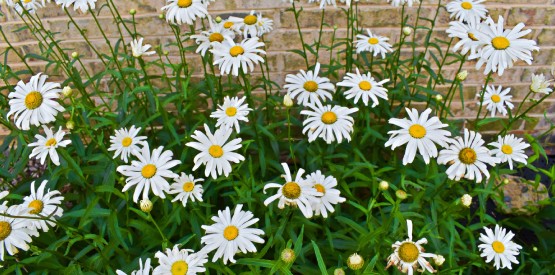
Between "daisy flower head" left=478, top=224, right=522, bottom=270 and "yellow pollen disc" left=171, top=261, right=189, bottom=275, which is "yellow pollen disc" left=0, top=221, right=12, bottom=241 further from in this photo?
"daisy flower head" left=478, top=224, right=522, bottom=270

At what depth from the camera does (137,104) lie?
203 centimetres

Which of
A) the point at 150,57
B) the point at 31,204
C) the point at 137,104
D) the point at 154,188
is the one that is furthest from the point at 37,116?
the point at 150,57

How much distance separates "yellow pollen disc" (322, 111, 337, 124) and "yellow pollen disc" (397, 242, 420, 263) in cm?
54

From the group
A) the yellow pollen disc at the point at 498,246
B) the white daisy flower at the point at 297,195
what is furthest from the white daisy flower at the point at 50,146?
the yellow pollen disc at the point at 498,246

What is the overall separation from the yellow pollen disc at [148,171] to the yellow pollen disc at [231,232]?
31cm

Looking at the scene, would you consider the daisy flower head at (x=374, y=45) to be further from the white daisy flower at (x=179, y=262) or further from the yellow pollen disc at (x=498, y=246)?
the white daisy flower at (x=179, y=262)

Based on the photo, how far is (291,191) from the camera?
4.23ft

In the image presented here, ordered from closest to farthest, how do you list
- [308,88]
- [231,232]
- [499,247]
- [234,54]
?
[231,232] → [499,247] → [234,54] → [308,88]

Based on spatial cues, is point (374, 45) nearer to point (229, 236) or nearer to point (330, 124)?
point (330, 124)

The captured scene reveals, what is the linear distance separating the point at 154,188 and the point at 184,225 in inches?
15.9

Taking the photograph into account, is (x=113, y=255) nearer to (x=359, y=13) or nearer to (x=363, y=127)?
(x=363, y=127)

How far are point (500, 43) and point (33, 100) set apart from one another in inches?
63.7

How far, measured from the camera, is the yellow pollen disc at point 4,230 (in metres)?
1.26

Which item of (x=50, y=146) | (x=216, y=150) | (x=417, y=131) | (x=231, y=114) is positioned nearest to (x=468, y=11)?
(x=417, y=131)
